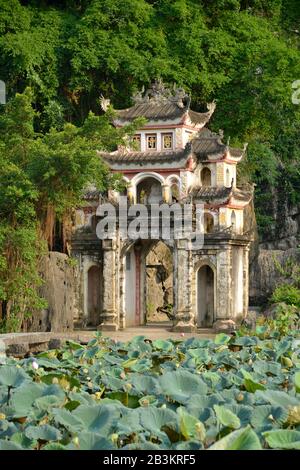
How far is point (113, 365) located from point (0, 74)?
77.6 feet

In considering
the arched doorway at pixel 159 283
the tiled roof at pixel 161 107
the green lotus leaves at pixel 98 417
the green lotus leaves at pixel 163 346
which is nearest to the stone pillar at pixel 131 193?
the tiled roof at pixel 161 107

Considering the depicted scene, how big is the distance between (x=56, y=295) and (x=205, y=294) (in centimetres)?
597

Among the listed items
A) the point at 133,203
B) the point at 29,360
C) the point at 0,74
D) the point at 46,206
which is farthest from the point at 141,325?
the point at 29,360

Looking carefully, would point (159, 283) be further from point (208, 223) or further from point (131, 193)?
point (131, 193)

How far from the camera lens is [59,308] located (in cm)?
2730

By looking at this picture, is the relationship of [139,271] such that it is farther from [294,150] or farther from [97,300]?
[294,150]

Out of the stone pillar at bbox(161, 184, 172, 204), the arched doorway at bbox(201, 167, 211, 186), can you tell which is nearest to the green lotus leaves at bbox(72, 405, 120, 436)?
the stone pillar at bbox(161, 184, 172, 204)

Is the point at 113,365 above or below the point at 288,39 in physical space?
below

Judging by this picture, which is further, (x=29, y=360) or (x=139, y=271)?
(x=139, y=271)

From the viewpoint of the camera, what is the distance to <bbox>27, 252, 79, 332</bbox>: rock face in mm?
26766

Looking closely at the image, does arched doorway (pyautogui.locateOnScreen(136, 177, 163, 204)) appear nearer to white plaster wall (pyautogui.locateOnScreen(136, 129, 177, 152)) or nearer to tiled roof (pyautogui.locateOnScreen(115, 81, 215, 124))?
white plaster wall (pyautogui.locateOnScreen(136, 129, 177, 152))

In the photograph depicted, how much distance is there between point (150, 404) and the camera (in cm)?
849

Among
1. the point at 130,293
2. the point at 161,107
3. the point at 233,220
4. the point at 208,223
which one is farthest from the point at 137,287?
the point at 161,107
